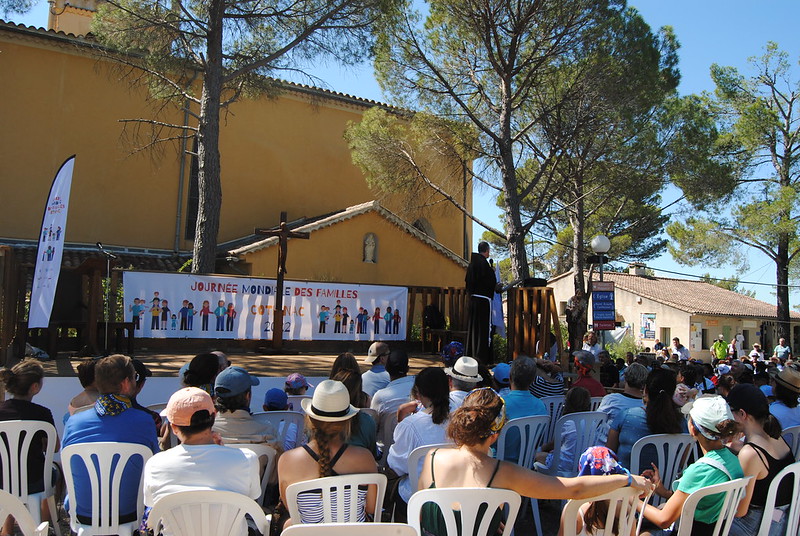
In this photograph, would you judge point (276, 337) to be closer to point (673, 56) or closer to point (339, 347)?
point (339, 347)

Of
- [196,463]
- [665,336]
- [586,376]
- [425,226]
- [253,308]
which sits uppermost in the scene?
[425,226]

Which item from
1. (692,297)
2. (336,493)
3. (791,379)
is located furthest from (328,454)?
(692,297)

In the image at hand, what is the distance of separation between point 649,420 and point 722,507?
1.37 m

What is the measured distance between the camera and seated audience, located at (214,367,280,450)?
3.90 m

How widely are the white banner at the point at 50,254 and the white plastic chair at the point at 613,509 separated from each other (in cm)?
611

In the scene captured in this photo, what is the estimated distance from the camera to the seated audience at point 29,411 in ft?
12.4

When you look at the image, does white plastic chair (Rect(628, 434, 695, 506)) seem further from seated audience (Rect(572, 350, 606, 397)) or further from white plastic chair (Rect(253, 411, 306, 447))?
white plastic chair (Rect(253, 411, 306, 447))

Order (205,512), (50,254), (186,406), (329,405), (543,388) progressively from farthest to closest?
(50,254) → (543,388) → (329,405) → (186,406) → (205,512)

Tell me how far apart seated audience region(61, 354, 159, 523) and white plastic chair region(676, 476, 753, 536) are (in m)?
2.62

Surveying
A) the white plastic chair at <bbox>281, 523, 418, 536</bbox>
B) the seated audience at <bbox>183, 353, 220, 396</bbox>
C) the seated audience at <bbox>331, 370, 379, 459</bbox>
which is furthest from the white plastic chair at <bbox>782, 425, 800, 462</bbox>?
the seated audience at <bbox>183, 353, 220, 396</bbox>

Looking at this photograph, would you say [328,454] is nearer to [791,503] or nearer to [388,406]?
[388,406]

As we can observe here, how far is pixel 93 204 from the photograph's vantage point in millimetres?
18922

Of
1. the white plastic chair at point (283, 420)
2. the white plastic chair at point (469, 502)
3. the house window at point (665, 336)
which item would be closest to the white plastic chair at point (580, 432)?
the white plastic chair at point (283, 420)

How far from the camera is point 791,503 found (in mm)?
3496
